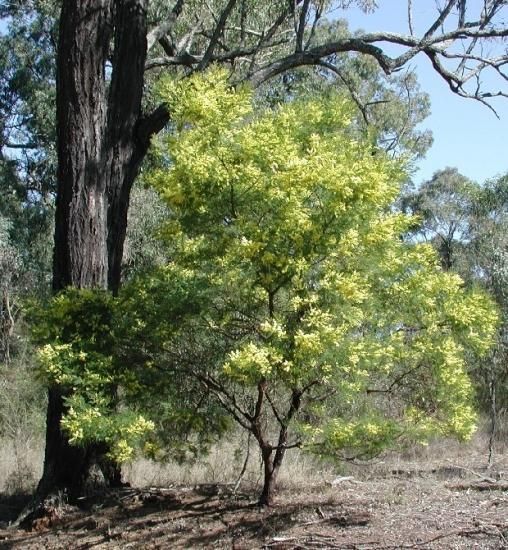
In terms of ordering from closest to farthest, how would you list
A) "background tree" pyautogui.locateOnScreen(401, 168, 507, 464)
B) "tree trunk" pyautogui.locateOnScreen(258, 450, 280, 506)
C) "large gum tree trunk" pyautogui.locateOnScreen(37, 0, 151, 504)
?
1. "tree trunk" pyautogui.locateOnScreen(258, 450, 280, 506)
2. "large gum tree trunk" pyautogui.locateOnScreen(37, 0, 151, 504)
3. "background tree" pyautogui.locateOnScreen(401, 168, 507, 464)

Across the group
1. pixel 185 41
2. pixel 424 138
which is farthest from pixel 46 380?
pixel 424 138

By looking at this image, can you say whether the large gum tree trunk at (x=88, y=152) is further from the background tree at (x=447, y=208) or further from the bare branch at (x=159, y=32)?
the background tree at (x=447, y=208)

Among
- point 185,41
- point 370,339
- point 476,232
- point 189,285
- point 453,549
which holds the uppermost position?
point 185,41

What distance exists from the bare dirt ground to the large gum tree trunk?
0.62 m

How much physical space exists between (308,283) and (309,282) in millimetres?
12

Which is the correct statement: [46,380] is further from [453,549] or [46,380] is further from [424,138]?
[424,138]

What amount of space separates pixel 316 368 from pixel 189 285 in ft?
4.30

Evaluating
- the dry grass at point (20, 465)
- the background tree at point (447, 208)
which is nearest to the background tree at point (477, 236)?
the background tree at point (447, 208)

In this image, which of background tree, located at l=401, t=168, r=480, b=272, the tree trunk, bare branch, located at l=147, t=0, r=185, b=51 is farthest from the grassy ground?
background tree, located at l=401, t=168, r=480, b=272

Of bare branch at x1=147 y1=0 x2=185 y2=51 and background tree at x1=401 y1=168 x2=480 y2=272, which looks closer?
bare branch at x1=147 y1=0 x2=185 y2=51

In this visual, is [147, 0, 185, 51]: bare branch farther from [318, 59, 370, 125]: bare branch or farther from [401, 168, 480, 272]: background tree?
[401, 168, 480, 272]: background tree

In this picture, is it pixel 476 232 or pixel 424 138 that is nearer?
pixel 476 232

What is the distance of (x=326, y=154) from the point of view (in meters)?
6.60

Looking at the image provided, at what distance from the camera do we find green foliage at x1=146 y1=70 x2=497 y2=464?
21.1ft
